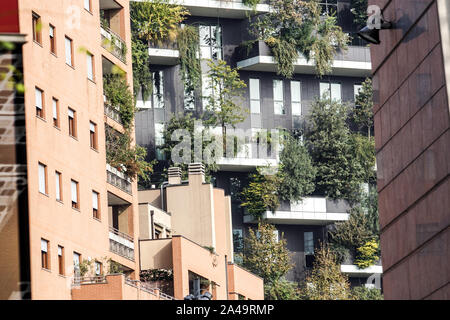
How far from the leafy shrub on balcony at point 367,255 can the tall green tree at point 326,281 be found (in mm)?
1415

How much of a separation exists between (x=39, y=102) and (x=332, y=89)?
43.3 meters

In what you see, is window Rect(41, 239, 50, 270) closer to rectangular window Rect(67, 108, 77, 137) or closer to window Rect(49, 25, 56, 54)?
rectangular window Rect(67, 108, 77, 137)

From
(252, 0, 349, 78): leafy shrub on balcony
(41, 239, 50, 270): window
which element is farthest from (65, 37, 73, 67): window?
(252, 0, 349, 78): leafy shrub on balcony

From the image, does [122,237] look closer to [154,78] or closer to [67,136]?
[67,136]

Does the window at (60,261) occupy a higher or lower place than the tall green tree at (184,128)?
lower

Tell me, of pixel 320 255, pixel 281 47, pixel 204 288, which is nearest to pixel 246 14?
pixel 281 47

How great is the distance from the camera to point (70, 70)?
170ft

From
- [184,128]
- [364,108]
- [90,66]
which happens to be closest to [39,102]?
[90,66]

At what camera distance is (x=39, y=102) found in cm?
4806

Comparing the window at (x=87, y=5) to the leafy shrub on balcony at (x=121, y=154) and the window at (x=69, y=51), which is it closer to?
the window at (x=69, y=51)

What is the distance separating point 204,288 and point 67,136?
13.1m

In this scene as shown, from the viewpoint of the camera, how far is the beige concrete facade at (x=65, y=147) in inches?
1837

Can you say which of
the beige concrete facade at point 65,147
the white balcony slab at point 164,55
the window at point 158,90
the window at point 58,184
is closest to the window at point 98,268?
the beige concrete facade at point 65,147

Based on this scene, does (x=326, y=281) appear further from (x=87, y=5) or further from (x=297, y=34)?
(x=87, y=5)
